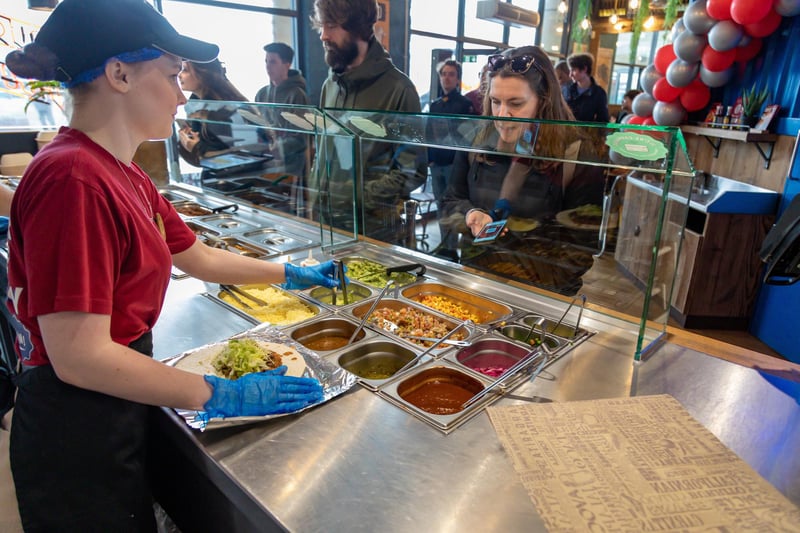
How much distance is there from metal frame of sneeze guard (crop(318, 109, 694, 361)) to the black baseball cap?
0.93 metres

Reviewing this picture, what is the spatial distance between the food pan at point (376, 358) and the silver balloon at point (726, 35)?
4.06 metres

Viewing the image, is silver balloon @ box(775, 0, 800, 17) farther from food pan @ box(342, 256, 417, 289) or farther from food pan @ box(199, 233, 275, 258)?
food pan @ box(199, 233, 275, 258)

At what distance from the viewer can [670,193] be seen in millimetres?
1201

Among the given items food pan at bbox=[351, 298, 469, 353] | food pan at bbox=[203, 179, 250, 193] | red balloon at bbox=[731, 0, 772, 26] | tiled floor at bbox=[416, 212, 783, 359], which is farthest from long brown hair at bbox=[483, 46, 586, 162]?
red balloon at bbox=[731, 0, 772, 26]

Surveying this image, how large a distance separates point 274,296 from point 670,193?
4.21ft

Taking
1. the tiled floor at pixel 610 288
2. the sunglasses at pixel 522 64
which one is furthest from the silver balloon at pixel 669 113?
the tiled floor at pixel 610 288

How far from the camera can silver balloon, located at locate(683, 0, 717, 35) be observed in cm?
391

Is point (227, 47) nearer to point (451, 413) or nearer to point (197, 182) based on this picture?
point (197, 182)

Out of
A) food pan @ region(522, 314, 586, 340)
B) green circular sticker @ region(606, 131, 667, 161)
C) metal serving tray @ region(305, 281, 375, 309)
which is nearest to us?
green circular sticker @ region(606, 131, 667, 161)

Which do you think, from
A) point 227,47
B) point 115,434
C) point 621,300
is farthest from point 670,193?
point 227,47

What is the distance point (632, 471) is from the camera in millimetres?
889

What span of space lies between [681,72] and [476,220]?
144 inches

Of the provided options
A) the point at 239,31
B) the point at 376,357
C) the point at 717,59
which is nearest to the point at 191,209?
the point at 376,357

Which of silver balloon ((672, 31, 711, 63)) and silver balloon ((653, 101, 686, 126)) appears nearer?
silver balloon ((672, 31, 711, 63))
